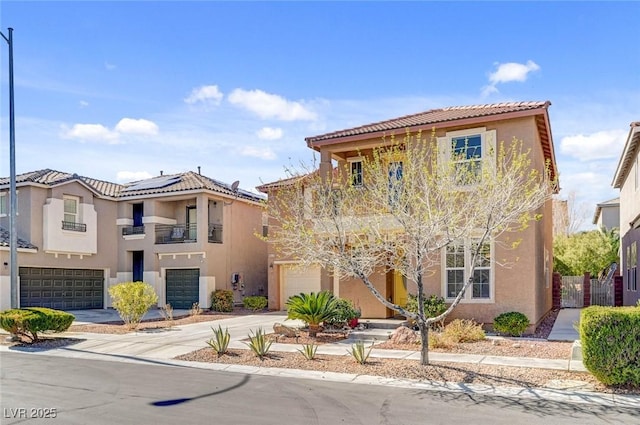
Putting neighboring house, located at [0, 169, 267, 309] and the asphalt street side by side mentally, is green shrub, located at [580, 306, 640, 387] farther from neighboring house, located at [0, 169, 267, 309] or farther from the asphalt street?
neighboring house, located at [0, 169, 267, 309]

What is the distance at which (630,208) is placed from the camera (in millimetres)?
19391

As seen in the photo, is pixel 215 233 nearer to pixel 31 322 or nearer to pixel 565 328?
pixel 31 322

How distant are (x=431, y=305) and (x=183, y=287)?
50.3 ft

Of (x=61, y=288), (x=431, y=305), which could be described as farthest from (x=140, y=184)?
(x=431, y=305)

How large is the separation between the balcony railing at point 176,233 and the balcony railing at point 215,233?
2.48 ft

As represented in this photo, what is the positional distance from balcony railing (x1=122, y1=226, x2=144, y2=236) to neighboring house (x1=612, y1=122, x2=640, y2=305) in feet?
72.8

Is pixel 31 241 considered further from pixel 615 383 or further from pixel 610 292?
pixel 610 292

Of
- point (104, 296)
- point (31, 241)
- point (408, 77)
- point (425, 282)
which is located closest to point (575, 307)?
point (425, 282)

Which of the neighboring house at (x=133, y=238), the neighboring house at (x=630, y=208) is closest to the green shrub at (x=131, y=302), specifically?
the neighboring house at (x=133, y=238)

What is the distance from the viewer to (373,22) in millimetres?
14203

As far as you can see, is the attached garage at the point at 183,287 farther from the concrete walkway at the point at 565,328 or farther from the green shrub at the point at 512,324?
the concrete walkway at the point at 565,328

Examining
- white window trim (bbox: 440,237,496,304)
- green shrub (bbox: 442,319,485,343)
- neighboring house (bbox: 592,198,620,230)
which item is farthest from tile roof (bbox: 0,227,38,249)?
neighboring house (bbox: 592,198,620,230)

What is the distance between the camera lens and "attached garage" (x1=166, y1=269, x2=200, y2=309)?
26719 millimetres

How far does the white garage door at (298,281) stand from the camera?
24.8m
